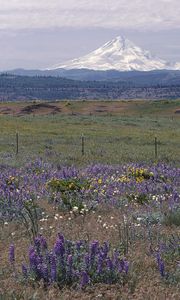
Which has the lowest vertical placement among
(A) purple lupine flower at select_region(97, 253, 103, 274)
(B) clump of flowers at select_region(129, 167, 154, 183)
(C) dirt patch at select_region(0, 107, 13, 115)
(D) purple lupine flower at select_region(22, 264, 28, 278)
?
(C) dirt patch at select_region(0, 107, 13, 115)

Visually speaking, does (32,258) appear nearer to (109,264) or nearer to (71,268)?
(71,268)

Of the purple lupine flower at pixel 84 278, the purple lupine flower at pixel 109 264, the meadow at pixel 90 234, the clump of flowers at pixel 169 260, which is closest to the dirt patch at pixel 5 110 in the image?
the meadow at pixel 90 234

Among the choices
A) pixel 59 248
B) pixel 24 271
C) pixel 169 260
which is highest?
pixel 59 248

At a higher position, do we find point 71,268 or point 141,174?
point 71,268

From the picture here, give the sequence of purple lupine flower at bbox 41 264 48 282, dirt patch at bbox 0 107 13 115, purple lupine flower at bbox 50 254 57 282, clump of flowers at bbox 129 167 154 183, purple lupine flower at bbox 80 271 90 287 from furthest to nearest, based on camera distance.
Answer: dirt patch at bbox 0 107 13 115, clump of flowers at bbox 129 167 154 183, purple lupine flower at bbox 41 264 48 282, purple lupine flower at bbox 50 254 57 282, purple lupine flower at bbox 80 271 90 287

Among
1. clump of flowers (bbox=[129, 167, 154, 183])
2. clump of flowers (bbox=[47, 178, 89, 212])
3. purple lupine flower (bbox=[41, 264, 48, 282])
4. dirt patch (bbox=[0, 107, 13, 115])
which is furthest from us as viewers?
dirt patch (bbox=[0, 107, 13, 115])

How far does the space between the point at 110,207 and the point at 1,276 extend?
3.90 meters

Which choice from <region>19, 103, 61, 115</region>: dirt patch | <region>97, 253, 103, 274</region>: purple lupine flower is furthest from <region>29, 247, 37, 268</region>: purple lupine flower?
<region>19, 103, 61, 115</region>: dirt patch

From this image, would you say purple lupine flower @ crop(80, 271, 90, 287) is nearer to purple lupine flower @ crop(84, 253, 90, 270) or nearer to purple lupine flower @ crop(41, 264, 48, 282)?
purple lupine flower @ crop(84, 253, 90, 270)

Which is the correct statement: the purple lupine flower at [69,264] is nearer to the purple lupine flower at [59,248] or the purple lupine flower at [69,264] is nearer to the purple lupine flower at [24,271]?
the purple lupine flower at [59,248]

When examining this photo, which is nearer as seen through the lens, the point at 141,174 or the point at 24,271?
the point at 24,271

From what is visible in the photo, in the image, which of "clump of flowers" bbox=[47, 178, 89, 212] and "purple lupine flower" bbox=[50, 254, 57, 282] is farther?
"clump of flowers" bbox=[47, 178, 89, 212]

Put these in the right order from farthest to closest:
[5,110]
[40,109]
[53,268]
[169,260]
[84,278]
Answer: [5,110]
[40,109]
[169,260]
[53,268]
[84,278]

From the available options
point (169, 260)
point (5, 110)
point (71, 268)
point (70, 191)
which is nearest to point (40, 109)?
point (5, 110)
